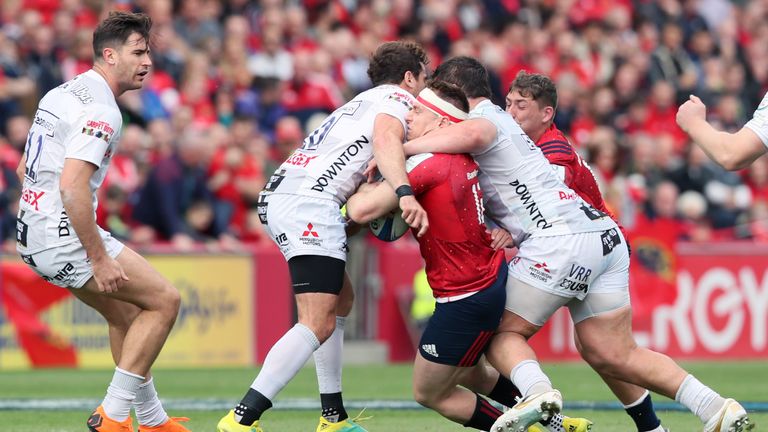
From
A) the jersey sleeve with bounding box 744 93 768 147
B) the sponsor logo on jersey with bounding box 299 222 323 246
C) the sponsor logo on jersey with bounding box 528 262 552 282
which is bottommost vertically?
the sponsor logo on jersey with bounding box 528 262 552 282

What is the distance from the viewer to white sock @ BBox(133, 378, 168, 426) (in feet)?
26.7

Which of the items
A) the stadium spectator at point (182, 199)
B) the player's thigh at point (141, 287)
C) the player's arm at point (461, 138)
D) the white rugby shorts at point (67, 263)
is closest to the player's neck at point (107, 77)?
the white rugby shorts at point (67, 263)

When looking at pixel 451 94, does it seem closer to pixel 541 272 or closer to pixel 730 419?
pixel 541 272

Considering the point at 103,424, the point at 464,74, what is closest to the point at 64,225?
the point at 103,424

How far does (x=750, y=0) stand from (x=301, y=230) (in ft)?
60.8

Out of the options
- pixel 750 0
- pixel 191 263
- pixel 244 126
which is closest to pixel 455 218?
pixel 191 263

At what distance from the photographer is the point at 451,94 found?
769cm

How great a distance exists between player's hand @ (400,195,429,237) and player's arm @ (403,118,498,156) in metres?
0.40

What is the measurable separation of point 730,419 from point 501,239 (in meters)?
1.62

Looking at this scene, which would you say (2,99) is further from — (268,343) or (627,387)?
(627,387)

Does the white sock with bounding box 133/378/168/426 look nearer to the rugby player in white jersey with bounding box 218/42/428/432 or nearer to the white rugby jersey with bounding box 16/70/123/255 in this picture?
the rugby player in white jersey with bounding box 218/42/428/432

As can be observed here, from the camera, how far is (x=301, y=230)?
7.79m

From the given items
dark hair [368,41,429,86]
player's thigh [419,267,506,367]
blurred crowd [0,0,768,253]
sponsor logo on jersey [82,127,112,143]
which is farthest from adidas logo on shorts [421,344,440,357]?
blurred crowd [0,0,768,253]

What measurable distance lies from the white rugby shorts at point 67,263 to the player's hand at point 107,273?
0.13 metres
